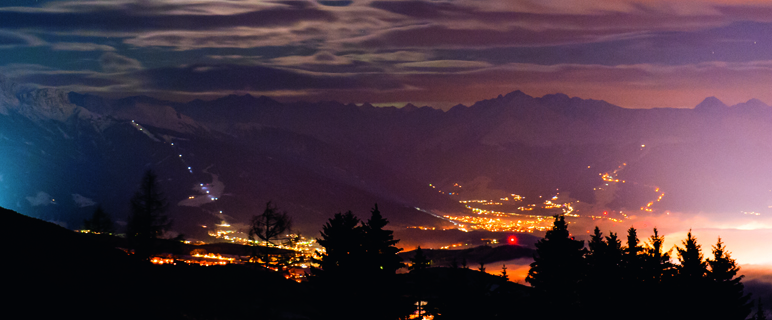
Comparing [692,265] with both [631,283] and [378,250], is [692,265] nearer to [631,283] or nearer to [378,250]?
[631,283]

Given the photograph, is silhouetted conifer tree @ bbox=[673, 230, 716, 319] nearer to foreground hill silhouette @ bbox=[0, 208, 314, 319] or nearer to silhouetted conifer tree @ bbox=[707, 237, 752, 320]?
silhouetted conifer tree @ bbox=[707, 237, 752, 320]

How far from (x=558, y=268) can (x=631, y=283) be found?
242 inches

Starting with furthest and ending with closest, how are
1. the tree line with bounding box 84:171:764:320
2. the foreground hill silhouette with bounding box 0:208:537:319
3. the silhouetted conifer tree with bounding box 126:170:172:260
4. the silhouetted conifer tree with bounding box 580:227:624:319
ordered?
the silhouetted conifer tree with bounding box 126:170:172:260 → the silhouetted conifer tree with bounding box 580:227:624:319 → the tree line with bounding box 84:171:764:320 → the foreground hill silhouette with bounding box 0:208:537:319

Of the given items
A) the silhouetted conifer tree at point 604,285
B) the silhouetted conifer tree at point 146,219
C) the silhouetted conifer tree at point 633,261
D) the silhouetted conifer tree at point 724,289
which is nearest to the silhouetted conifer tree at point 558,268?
the silhouetted conifer tree at point 604,285

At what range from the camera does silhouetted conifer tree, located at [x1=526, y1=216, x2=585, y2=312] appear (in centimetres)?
5703

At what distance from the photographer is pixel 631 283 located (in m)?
58.2

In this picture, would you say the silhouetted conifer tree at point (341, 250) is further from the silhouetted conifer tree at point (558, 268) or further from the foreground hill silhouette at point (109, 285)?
the silhouetted conifer tree at point (558, 268)

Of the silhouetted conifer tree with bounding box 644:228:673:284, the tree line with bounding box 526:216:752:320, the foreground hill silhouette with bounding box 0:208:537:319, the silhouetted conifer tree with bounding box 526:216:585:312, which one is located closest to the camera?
the foreground hill silhouette with bounding box 0:208:537:319

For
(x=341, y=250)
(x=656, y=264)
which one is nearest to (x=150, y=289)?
(x=341, y=250)

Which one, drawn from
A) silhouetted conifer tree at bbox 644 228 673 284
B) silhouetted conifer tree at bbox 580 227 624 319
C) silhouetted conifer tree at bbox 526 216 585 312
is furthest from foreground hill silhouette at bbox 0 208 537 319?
silhouetted conifer tree at bbox 644 228 673 284

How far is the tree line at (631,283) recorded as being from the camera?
54.0 meters

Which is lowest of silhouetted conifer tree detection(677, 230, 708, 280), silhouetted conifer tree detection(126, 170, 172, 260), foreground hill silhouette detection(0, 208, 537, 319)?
foreground hill silhouette detection(0, 208, 537, 319)

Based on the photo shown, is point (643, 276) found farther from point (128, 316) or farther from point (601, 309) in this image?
point (128, 316)

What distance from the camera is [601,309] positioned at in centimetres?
5881
